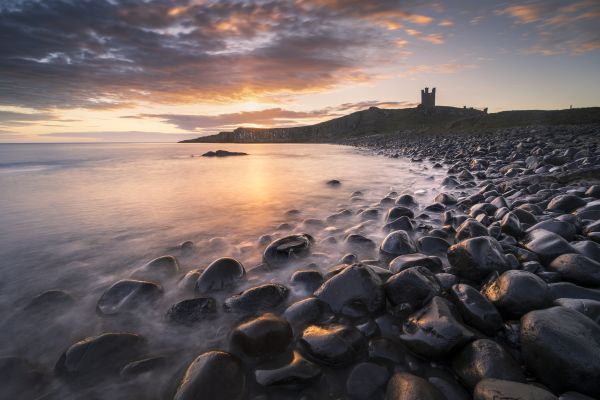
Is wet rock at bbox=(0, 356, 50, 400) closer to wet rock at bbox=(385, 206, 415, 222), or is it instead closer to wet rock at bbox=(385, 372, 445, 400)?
wet rock at bbox=(385, 372, 445, 400)

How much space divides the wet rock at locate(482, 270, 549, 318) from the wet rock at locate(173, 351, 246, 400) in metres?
2.01

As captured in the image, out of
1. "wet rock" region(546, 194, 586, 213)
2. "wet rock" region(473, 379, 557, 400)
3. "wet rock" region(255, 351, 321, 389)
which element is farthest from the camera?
"wet rock" region(546, 194, 586, 213)

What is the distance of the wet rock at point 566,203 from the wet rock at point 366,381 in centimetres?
479

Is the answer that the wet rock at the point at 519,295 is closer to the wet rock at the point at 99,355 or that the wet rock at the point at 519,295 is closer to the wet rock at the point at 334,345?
the wet rock at the point at 334,345

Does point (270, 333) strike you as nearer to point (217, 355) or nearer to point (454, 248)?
point (217, 355)

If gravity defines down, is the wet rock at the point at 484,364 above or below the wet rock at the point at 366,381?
above

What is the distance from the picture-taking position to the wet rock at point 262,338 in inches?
80.4

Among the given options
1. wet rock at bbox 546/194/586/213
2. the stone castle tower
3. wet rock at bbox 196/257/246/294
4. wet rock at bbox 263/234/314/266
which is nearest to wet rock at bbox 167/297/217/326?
wet rock at bbox 196/257/246/294

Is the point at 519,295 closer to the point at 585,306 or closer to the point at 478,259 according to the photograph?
the point at 585,306

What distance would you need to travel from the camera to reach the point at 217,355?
6.22 feet

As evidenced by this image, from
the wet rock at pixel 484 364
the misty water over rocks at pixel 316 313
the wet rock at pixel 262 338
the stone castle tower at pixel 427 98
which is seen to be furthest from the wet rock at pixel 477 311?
the stone castle tower at pixel 427 98

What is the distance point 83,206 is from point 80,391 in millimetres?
6996

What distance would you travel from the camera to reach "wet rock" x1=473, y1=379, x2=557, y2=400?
4.62 feet

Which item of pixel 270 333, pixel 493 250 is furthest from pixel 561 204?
pixel 270 333
